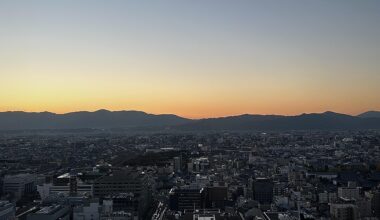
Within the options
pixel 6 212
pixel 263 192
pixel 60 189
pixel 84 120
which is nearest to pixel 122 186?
pixel 6 212

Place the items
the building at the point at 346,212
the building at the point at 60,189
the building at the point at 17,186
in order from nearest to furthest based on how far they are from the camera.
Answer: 1. the building at the point at 346,212
2. the building at the point at 60,189
3. the building at the point at 17,186

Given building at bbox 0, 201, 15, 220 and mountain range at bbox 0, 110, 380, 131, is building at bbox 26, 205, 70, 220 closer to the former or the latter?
building at bbox 0, 201, 15, 220

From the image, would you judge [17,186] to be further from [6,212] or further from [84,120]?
[84,120]

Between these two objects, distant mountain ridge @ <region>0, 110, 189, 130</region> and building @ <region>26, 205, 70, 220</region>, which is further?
distant mountain ridge @ <region>0, 110, 189, 130</region>

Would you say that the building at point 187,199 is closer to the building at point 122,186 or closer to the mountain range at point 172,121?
the building at point 122,186

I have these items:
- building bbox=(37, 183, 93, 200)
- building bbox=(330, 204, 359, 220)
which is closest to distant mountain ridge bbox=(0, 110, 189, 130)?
building bbox=(37, 183, 93, 200)

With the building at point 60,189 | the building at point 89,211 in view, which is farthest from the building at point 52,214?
the building at point 60,189

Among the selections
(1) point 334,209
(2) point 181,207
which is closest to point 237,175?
(2) point 181,207

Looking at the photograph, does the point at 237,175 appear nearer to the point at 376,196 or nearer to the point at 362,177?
the point at 362,177

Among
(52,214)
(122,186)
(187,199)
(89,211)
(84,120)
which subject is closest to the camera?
(52,214)
